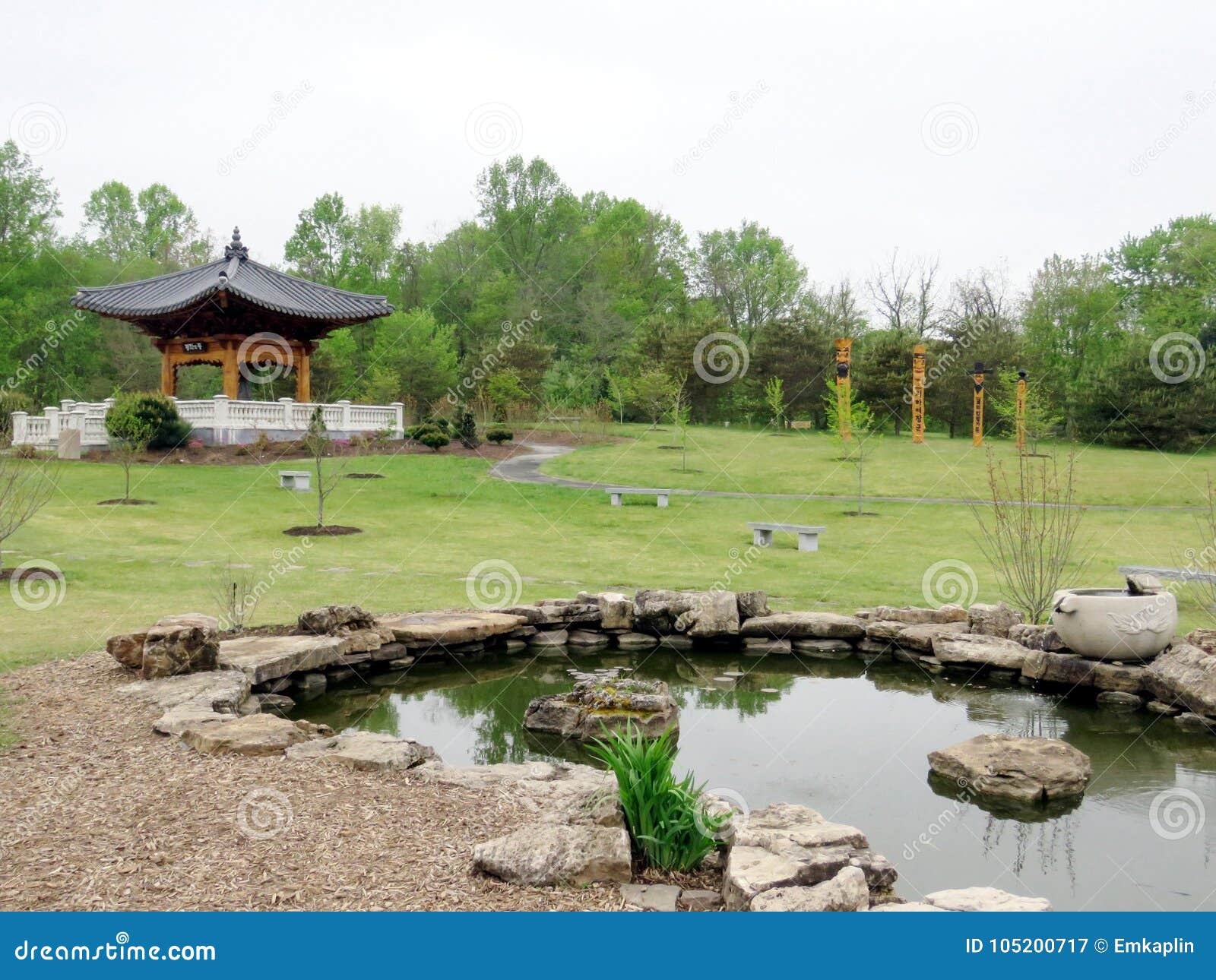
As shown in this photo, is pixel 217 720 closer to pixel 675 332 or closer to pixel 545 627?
pixel 545 627

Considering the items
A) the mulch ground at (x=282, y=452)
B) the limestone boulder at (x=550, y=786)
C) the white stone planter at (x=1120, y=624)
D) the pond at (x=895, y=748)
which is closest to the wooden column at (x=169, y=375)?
the mulch ground at (x=282, y=452)

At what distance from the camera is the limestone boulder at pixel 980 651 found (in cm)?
820

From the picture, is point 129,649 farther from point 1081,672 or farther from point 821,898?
point 1081,672

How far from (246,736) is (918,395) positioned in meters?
28.2

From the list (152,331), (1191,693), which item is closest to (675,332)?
(152,331)

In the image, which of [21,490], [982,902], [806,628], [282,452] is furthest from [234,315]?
[982,902]

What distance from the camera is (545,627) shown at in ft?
30.7

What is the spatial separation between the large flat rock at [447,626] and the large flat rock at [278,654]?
0.66 meters

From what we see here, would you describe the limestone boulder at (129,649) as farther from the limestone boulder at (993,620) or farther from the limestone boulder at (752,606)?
the limestone boulder at (993,620)

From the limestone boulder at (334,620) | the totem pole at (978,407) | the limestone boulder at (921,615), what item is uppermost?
the totem pole at (978,407)

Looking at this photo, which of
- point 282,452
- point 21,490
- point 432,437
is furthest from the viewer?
point 432,437

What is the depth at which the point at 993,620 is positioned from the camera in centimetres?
882

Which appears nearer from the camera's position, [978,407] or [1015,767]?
[1015,767]

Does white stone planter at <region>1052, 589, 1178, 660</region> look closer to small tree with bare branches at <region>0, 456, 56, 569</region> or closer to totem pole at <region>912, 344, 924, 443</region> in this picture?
small tree with bare branches at <region>0, 456, 56, 569</region>
